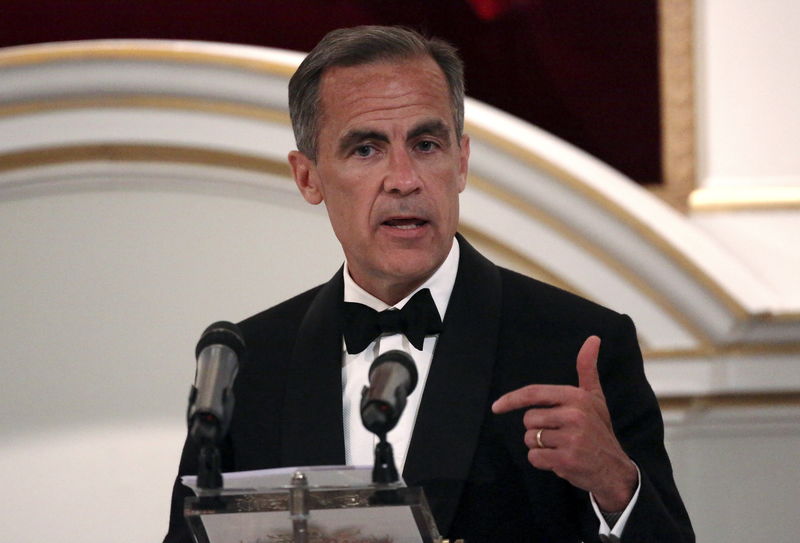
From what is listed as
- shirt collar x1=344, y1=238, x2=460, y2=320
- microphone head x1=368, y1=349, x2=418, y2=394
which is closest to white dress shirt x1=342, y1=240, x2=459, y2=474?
shirt collar x1=344, y1=238, x2=460, y2=320

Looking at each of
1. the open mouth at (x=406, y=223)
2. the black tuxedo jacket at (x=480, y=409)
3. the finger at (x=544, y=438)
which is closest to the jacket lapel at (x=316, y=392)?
the black tuxedo jacket at (x=480, y=409)

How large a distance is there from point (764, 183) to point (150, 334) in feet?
5.08

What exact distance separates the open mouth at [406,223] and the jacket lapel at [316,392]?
243 mm

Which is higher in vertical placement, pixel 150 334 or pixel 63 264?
pixel 63 264

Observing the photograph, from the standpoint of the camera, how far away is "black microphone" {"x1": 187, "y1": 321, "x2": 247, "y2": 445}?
148 cm

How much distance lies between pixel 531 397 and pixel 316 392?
59cm

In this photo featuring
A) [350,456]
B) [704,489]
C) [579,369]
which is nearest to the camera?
[579,369]

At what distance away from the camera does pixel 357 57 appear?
216 cm

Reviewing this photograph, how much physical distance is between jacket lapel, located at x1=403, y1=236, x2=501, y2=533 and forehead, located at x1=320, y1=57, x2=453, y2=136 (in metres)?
0.30

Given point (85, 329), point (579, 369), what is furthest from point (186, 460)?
point (85, 329)

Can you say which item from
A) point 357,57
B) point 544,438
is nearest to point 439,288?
point 357,57

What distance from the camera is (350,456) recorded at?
6.76 feet

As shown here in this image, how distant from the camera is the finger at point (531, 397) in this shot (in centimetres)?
161

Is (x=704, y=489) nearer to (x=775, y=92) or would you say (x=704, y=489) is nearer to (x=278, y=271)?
(x=775, y=92)
